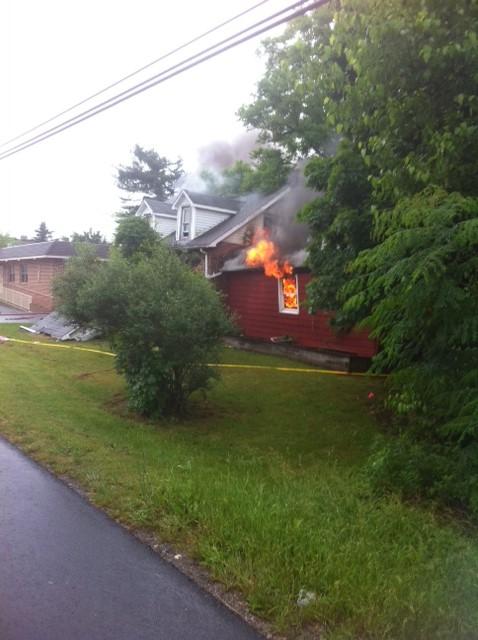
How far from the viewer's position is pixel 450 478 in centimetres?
471

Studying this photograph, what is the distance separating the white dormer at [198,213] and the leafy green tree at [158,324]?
1627cm

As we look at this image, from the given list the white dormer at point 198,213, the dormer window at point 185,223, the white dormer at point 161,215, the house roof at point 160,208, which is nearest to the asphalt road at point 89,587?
Result: the white dormer at point 198,213

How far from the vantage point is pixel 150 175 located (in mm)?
50594

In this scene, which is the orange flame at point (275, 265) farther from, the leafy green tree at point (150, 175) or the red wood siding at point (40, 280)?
the leafy green tree at point (150, 175)

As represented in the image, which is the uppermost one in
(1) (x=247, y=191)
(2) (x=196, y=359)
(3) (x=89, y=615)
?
(1) (x=247, y=191)

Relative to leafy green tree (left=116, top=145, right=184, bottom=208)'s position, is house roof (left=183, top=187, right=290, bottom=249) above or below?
below

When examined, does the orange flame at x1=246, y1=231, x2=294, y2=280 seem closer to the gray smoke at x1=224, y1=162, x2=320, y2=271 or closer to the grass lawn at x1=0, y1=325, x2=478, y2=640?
the gray smoke at x1=224, y1=162, x2=320, y2=271

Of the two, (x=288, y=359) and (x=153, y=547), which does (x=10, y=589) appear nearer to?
(x=153, y=547)

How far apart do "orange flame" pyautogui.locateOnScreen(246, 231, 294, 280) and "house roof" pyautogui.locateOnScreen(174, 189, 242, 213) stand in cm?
643

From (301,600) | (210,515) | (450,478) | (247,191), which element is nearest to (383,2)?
(450,478)

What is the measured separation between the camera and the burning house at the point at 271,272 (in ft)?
55.7

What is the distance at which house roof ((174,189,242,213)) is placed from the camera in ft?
85.4

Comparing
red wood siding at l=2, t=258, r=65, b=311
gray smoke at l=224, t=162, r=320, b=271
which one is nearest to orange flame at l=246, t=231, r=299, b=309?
gray smoke at l=224, t=162, r=320, b=271

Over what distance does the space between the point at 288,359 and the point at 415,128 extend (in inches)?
412
